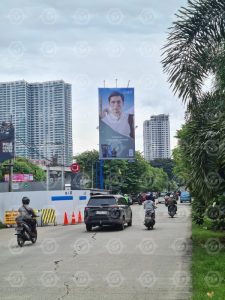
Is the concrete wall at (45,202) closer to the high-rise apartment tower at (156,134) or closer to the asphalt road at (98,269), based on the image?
the asphalt road at (98,269)

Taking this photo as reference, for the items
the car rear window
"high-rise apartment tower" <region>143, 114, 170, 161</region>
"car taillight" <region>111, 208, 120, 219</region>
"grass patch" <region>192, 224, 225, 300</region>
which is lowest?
"grass patch" <region>192, 224, 225, 300</region>

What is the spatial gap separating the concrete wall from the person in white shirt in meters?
9.91

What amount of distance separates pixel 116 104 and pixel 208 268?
98.2ft

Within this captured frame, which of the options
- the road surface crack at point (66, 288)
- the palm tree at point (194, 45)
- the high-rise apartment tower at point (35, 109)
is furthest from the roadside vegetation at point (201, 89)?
the high-rise apartment tower at point (35, 109)

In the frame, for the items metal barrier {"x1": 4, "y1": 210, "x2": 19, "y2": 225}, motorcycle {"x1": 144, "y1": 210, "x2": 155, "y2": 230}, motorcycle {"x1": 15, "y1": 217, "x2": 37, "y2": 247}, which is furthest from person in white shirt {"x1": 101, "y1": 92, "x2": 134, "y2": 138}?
motorcycle {"x1": 15, "y1": 217, "x2": 37, "y2": 247}

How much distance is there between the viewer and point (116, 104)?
3962 cm

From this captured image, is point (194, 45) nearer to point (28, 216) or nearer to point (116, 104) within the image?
point (28, 216)

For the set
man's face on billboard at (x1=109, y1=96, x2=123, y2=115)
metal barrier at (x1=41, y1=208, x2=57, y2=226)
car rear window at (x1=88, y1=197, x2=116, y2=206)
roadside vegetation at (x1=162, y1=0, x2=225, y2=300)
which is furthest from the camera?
man's face on billboard at (x1=109, y1=96, x2=123, y2=115)

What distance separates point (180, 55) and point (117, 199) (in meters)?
11.7

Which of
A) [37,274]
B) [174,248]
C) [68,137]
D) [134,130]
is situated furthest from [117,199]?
[68,137]

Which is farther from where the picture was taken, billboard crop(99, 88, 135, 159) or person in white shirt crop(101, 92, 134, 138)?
person in white shirt crop(101, 92, 134, 138)

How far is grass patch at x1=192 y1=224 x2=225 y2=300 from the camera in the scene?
25.8 feet

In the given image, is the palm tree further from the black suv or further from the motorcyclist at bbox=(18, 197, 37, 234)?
the black suv

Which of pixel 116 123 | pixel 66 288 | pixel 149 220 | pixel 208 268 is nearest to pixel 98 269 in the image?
pixel 66 288
